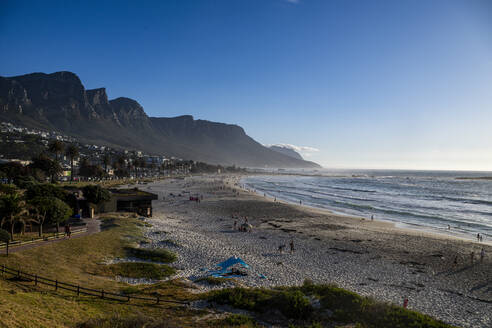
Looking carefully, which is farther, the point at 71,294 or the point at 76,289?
the point at 76,289

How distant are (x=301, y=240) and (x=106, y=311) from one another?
2330 cm

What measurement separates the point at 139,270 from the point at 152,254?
346cm

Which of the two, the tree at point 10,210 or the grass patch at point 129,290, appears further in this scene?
the tree at point 10,210

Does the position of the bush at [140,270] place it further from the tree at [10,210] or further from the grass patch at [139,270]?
the tree at [10,210]

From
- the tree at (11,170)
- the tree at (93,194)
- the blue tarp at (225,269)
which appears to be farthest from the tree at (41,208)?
the tree at (11,170)

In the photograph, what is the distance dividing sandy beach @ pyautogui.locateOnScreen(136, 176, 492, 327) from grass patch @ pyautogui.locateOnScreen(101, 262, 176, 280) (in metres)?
1.26

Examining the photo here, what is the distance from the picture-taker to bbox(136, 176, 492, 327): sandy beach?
60.0 feet

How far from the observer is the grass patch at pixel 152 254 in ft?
72.7

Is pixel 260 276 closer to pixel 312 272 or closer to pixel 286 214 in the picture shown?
pixel 312 272

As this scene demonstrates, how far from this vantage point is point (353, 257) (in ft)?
85.6

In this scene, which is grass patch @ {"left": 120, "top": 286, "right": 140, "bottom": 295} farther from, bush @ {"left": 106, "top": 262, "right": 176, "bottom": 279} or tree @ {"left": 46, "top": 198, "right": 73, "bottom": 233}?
tree @ {"left": 46, "top": 198, "right": 73, "bottom": 233}

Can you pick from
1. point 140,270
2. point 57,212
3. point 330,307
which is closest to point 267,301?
point 330,307

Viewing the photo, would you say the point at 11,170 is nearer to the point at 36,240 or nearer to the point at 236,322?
the point at 36,240

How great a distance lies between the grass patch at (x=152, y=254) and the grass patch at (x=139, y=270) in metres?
1.57
